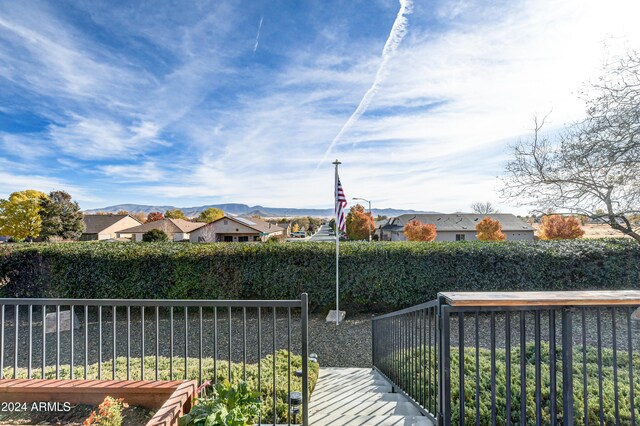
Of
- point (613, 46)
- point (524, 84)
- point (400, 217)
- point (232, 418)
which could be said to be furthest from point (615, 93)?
point (400, 217)

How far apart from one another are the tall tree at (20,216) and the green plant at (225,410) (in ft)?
112

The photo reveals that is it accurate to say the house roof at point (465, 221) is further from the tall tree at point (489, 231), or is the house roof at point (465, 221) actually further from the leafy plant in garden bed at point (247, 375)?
the leafy plant in garden bed at point (247, 375)

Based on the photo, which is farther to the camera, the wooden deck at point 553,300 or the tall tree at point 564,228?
the tall tree at point 564,228

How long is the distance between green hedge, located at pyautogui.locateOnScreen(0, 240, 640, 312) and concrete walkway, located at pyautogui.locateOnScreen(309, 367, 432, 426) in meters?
2.93

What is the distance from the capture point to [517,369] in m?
3.21

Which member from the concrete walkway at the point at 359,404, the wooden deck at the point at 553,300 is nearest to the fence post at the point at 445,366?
the wooden deck at the point at 553,300

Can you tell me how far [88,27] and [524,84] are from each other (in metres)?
8.47

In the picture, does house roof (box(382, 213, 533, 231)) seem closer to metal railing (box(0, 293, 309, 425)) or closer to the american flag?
the american flag

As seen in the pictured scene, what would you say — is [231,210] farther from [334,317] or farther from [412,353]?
[412,353]

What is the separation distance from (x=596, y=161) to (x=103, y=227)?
4020 cm

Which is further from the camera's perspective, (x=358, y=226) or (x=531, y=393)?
(x=358, y=226)

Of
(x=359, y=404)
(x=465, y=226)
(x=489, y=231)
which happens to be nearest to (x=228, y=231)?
(x=489, y=231)

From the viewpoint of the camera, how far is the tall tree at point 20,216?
2614cm

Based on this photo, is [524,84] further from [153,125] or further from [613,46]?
[153,125]
